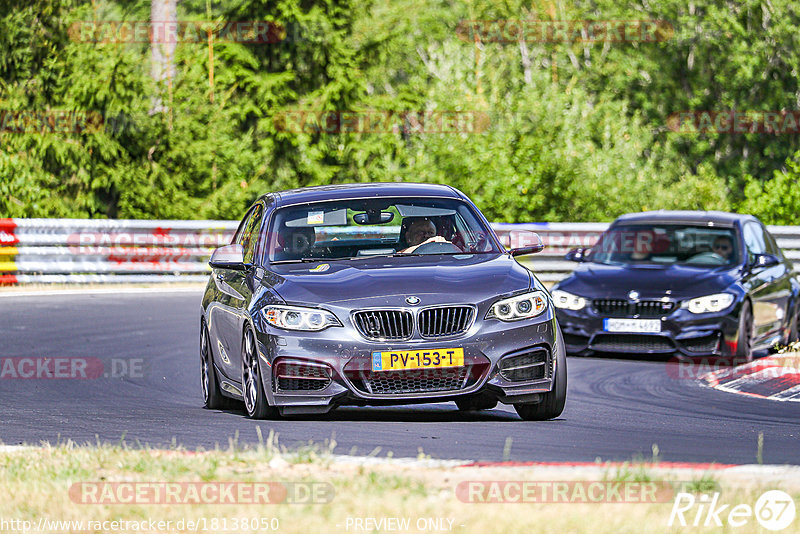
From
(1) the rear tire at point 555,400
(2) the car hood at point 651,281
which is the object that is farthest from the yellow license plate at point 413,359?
(2) the car hood at point 651,281

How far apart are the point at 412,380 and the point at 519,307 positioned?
0.82 m

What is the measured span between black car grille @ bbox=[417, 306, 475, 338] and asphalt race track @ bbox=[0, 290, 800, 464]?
584mm

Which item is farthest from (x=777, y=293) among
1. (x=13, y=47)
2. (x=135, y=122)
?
(x=13, y=47)

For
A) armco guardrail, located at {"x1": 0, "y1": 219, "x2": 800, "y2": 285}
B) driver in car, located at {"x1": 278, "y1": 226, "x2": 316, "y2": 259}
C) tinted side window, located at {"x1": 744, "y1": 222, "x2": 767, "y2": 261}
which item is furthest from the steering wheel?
armco guardrail, located at {"x1": 0, "y1": 219, "x2": 800, "y2": 285}

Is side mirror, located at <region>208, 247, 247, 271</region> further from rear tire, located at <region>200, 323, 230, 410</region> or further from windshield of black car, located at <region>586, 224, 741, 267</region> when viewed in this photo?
→ windshield of black car, located at <region>586, 224, 741, 267</region>

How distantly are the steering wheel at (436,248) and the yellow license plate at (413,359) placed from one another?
1382 millimetres

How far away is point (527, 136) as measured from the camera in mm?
33375

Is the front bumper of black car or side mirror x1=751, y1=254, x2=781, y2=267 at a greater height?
side mirror x1=751, y1=254, x2=781, y2=267

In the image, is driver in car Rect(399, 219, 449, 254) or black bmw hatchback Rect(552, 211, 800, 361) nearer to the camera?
driver in car Rect(399, 219, 449, 254)

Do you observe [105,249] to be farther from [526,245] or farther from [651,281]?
[526,245]

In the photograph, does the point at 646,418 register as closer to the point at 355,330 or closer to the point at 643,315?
the point at 355,330

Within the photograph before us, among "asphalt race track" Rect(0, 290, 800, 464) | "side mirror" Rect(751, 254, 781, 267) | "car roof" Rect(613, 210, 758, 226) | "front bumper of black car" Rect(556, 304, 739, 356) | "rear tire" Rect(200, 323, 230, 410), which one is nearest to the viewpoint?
"asphalt race track" Rect(0, 290, 800, 464)

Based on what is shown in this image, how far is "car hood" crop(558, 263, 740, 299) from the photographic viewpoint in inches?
571

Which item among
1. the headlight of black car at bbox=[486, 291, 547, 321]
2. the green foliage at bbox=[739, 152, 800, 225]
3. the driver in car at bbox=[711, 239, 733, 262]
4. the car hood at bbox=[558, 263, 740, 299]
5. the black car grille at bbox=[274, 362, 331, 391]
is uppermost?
the headlight of black car at bbox=[486, 291, 547, 321]
